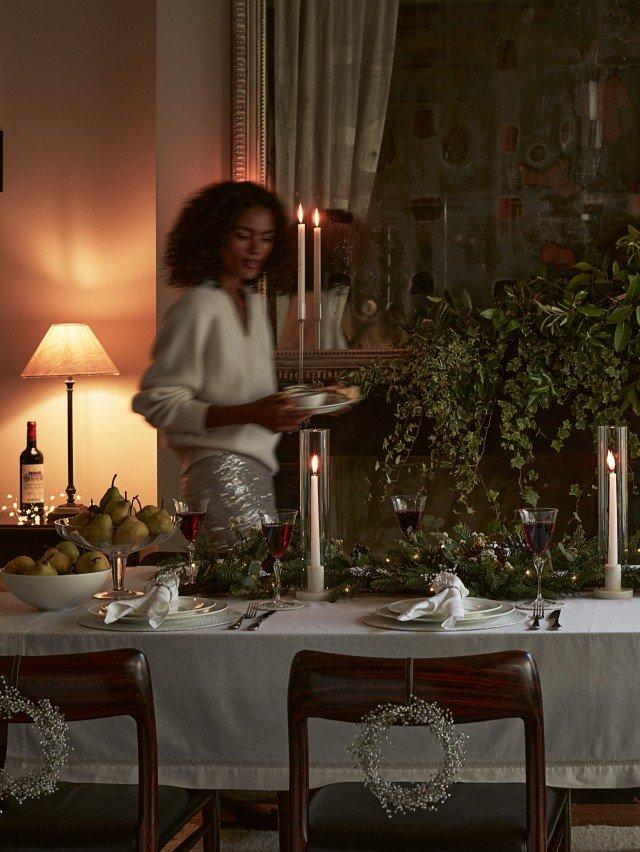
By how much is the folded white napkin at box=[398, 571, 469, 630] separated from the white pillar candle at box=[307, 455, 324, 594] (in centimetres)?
25

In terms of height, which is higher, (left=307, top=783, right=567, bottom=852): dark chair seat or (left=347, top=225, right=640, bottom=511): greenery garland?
(left=347, top=225, right=640, bottom=511): greenery garland

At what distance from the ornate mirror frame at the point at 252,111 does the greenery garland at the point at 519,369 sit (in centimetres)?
14

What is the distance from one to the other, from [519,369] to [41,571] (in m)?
1.79

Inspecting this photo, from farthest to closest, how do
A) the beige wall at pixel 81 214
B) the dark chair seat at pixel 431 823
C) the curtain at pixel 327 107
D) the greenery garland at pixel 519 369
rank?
the beige wall at pixel 81 214 < the curtain at pixel 327 107 < the greenery garland at pixel 519 369 < the dark chair seat at pixel 431 823

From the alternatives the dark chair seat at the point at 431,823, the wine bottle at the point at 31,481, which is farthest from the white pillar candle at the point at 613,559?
the wine bottle at the point at 31,481

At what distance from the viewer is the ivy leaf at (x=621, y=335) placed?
3146 millimetres

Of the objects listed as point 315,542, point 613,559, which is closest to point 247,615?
point 315,542

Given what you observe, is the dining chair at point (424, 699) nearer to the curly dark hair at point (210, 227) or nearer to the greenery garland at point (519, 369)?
the greenery garland at point (519, 369)

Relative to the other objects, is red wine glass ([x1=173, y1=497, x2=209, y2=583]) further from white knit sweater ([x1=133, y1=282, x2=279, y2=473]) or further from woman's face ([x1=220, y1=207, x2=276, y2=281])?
woman's face ([x1=220, y1=207, x2=276, y2=281])

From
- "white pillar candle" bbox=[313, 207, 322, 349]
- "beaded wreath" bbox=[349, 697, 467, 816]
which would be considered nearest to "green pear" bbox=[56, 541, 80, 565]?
"beaded wreath" bbox=[349, 697, 467, 816]

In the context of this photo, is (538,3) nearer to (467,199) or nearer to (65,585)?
(467,199)

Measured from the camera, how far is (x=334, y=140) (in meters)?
3.46

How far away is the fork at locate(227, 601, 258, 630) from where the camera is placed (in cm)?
174

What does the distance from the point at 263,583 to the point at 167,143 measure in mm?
1943
